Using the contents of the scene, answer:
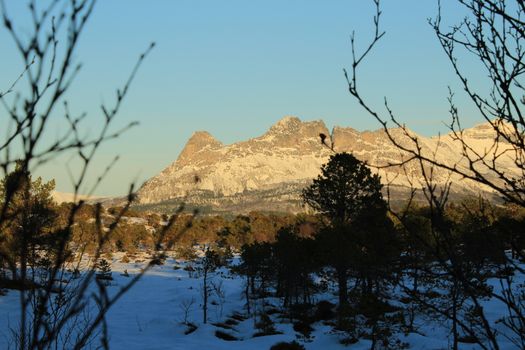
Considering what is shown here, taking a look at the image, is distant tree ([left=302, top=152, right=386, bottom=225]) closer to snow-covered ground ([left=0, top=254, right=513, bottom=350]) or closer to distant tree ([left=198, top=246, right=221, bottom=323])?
snow-covered ground ([left=0, top=254, right=513, bottom=350])

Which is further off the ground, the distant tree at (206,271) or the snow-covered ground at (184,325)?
the distant tree at (206,271)

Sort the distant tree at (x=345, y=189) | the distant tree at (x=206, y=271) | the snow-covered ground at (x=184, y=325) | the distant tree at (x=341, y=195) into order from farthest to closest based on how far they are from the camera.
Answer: the distant tree at (x=206, y=271), the distant tree at (x=345, y=189), the distant tree at (x=341, y=195), the snow-covered ground at (x=184, y=325)

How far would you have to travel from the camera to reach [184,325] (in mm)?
28047

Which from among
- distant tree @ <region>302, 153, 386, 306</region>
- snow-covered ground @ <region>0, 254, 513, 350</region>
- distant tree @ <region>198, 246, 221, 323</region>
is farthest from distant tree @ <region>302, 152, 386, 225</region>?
distant tree @ <region>198, 246, 221, 323</region>

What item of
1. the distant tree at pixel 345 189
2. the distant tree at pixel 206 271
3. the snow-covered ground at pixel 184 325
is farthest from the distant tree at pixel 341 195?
the distant tree at pixel 206 271

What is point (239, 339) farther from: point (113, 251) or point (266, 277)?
point (113, 251)

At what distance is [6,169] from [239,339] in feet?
84.8

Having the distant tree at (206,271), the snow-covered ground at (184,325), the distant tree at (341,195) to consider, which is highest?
the distant tree at (341,195)

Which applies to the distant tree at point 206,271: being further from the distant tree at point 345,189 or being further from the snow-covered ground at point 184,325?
the distant tree at point 345,189

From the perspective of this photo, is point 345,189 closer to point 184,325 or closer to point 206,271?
point 206,271

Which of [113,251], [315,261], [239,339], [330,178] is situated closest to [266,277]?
[315,261]

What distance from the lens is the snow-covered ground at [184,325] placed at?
23.0 metres

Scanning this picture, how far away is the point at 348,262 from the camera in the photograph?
2534cm

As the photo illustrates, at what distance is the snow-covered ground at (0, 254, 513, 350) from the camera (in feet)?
75.4
